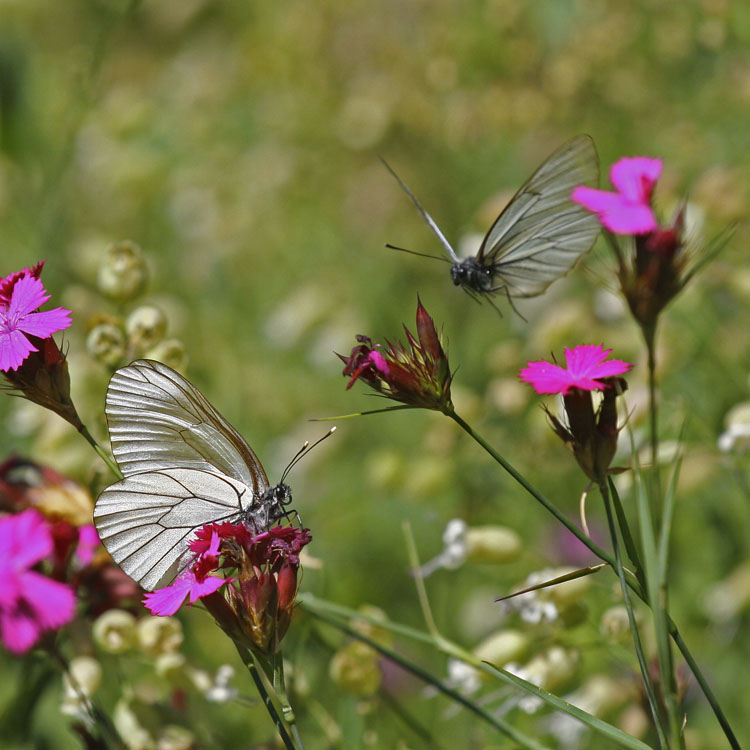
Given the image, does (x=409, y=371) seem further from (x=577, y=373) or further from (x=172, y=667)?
(x=172, y=667)

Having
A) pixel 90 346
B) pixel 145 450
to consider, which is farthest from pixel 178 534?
pixel 90 346

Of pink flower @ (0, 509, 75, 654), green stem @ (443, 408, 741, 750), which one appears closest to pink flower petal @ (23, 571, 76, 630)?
pink flower @ (0, 509, 75, 654)

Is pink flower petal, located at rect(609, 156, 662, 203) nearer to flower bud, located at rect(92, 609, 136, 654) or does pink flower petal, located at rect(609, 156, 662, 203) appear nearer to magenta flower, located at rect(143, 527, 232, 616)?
magenta flower, located at rect(143, 527, 232, 616)

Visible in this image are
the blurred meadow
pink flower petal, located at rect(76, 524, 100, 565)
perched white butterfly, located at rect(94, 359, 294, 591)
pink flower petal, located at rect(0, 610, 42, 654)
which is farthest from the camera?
the blurred meadow

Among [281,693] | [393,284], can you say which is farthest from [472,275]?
[393,284]

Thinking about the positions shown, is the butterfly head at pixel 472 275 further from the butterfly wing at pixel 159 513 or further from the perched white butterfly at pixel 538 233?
the butterfly wing at pixel 159 513

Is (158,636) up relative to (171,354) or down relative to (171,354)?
down

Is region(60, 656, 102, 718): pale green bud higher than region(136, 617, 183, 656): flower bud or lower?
lower
